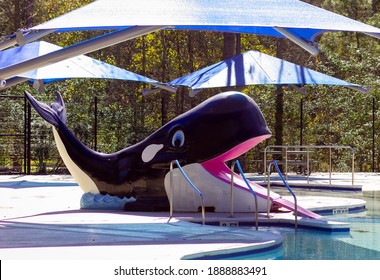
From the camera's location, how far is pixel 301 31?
14195 millimetres

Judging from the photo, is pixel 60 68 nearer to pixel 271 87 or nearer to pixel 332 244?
pixel 332 244

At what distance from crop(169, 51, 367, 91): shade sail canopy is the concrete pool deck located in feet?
24.1

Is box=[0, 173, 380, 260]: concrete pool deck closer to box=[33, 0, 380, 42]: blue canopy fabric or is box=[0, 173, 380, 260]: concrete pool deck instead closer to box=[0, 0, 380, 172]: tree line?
box=[33, 0, 380, 42]: blue canopy fabric

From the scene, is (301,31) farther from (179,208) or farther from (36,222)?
(36,222)

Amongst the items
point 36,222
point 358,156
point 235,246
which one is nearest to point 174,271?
point 235,246

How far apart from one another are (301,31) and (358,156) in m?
19.3

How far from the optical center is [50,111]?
12555 mm

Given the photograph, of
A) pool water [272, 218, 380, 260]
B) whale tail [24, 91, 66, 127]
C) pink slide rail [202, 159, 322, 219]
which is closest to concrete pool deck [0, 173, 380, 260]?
pink slide rail [202, 159, 322, 219]

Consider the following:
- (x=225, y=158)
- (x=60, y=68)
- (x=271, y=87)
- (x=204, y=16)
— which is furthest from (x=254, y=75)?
(x=271, y=87)

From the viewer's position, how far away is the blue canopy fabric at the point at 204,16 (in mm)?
11078

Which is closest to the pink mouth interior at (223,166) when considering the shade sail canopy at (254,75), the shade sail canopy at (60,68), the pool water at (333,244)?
the pool water at (333,244)

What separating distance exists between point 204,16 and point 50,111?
117 inches

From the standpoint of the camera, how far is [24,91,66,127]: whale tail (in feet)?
39.7

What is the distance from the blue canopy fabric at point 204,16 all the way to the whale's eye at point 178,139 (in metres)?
1.73
